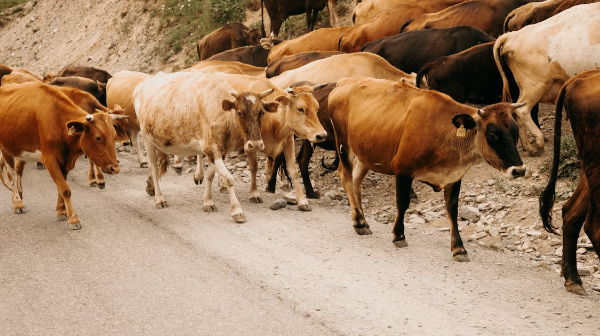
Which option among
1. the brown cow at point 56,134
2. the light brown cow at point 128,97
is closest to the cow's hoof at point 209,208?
the brown cow at point 56,134

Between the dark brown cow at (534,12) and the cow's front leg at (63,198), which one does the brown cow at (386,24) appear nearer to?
the dark brown cow at (534,12)

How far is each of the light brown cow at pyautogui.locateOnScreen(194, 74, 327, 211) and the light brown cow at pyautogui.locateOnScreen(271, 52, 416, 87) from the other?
1.51 meters

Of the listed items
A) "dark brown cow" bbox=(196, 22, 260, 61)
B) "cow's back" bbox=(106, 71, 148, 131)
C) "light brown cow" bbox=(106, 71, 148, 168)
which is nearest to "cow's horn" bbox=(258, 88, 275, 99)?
"light brown cow" bbox=(106, 71, 148, 168)

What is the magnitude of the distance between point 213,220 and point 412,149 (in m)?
3.16

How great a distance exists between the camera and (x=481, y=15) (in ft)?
48.9

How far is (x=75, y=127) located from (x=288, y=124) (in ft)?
9.40

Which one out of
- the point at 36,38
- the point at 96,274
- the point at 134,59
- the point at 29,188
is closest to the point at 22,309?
the point at 96,274

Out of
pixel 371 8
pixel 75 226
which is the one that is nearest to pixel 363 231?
pixel 75 226

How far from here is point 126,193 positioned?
478 inches

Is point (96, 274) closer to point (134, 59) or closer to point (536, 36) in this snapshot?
point (536, 36)

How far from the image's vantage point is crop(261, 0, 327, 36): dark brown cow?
2117 cm

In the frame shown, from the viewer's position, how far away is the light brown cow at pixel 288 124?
10.4 m

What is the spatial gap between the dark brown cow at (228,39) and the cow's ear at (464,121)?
1485 cm

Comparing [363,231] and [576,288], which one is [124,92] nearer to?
[363,231]
